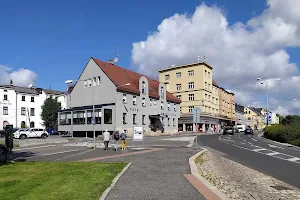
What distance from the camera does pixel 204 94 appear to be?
78.3 m

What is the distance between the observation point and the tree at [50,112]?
7338cm

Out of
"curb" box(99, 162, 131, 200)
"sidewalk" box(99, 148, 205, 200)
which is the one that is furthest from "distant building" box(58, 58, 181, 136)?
"curb" box(99, 162, 131, 200)

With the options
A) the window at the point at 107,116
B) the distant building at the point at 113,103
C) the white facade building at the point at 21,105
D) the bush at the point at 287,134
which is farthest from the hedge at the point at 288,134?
the white facade building at the point at 21,105

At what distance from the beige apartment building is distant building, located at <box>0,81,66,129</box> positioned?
3166 cm

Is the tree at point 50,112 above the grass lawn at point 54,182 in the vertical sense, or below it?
above

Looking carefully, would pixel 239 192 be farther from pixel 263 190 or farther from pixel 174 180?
pixel 174 180

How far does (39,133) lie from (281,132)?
3515 cm

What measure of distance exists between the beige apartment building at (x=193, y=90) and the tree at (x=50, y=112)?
29528mm

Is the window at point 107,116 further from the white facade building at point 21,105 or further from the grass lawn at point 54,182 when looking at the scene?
the grass lawn at point 54,182

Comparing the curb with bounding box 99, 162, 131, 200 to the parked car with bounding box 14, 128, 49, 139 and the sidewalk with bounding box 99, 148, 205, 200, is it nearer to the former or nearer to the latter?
the sidewalk with bounding box 99, 148, 205, 200

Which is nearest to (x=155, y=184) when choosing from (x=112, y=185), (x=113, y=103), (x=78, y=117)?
(x=112, y=185)

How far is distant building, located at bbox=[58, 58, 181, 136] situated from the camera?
50.8 metres

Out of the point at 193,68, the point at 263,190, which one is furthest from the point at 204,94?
the point at 263,190

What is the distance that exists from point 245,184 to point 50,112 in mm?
66301
